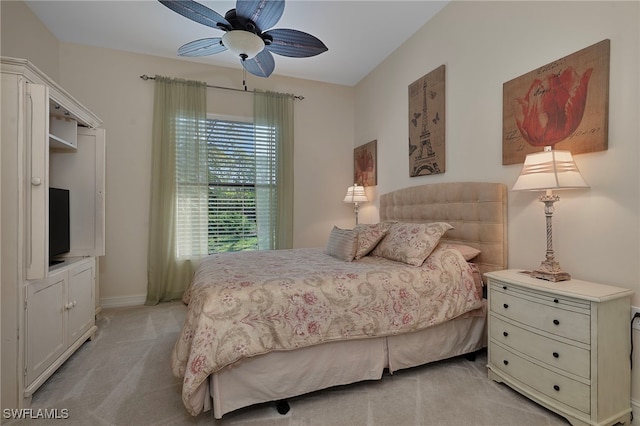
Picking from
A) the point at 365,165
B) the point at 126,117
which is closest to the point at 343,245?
the point at 365,165

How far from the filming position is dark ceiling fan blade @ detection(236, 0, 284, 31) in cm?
198

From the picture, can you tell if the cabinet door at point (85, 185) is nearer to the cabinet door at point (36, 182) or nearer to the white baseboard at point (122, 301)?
the cabinet door at point (36, 182)

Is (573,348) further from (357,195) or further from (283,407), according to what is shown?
(357,195)

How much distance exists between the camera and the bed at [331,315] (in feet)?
5.07

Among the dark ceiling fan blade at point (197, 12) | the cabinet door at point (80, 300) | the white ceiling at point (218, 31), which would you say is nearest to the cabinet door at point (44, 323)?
the cabinet door at point (80, 300)

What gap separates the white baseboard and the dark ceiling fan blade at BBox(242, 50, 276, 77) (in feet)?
9.86

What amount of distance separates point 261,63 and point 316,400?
2.88 m

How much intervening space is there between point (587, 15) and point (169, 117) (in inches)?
157

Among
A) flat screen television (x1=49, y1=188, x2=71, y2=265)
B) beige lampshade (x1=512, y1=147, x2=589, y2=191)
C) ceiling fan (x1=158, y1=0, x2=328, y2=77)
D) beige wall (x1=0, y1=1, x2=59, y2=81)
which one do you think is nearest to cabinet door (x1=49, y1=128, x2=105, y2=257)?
flat screen television (x1=49, y1=188, x2=71, y2=265)

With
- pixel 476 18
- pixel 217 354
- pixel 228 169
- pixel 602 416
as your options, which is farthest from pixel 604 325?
pixel 228 169

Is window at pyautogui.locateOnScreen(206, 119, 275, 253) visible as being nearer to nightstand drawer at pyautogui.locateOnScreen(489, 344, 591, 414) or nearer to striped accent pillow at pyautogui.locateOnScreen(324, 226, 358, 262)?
striped accent pillow at pyautogui.locateOnScreen(324, 226, 358, 262)

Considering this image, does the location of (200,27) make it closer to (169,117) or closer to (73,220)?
(169,117)

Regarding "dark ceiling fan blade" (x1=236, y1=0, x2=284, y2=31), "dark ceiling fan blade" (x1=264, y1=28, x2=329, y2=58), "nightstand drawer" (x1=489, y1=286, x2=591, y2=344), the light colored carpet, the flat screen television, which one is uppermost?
"dark ceiling fan blade" (x1=264, y1=28, x2=329, y2=58)

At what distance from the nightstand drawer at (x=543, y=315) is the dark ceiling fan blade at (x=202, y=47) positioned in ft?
9.67
